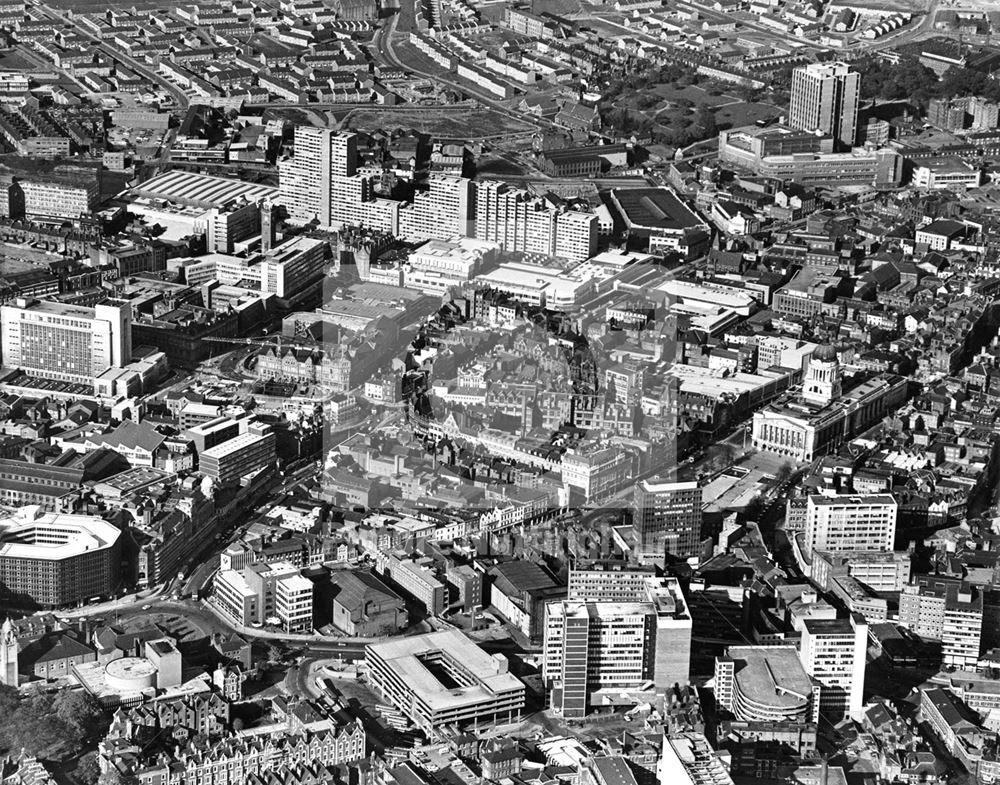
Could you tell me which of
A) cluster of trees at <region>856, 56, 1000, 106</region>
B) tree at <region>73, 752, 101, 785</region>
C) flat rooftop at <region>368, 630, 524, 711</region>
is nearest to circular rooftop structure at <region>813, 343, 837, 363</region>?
flat rooftop at <region>368, 630, 524, 711</region>

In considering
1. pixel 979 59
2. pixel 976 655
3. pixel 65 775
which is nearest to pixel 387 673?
pixel 65 775

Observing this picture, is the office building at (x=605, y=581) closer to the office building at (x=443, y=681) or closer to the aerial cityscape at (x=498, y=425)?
the aerial cityscape at (x=498, y=425)

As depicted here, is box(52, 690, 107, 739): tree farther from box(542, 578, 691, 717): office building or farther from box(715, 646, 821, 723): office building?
box(715, 646, 821, 723): office building

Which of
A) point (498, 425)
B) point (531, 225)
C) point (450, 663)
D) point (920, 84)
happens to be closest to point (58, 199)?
point (531, 225)

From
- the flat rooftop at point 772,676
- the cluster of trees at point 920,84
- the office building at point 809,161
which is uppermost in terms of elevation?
the cluster of trees at point 920,84

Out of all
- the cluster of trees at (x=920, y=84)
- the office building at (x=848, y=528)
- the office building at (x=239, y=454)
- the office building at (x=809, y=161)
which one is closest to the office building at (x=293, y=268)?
the office building at (x=239, y=454)

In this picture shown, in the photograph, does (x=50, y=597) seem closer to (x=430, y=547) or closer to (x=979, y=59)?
(x=430, y=547)
